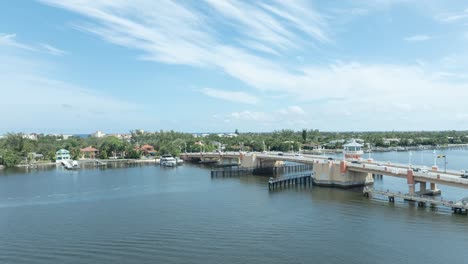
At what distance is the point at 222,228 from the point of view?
3231 cm

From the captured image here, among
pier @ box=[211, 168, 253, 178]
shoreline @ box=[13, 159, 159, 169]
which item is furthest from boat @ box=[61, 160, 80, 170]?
pier @ box=[211, 168, 253, 178]

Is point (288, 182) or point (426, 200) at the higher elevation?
point (426, 200)

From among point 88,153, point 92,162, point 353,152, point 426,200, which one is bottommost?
point 426,200

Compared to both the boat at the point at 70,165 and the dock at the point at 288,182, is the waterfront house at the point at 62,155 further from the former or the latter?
the dock at the point at 288,182

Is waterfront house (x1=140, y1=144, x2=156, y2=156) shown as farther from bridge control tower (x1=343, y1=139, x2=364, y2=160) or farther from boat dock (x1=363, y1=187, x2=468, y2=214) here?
boat dock (x1=363, y1=187, x2=468, y2=214)

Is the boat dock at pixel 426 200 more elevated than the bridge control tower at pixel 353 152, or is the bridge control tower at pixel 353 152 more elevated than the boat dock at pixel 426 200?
the bridge control tower at pixel 353 152

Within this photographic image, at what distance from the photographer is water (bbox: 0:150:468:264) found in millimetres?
26219

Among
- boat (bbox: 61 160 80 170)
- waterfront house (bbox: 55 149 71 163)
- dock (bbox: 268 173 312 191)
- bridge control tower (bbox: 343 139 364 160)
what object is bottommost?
dock (bbox: 268 173 312 191)

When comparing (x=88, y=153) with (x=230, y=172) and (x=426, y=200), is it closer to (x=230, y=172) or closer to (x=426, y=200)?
(x=230, y=172)

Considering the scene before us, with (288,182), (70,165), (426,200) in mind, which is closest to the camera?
(426,200)

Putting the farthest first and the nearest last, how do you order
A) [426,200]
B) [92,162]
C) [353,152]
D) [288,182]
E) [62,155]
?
1. [62,155]
2. [92,162]
3. [353,152]
4. [288,182]
5. [426,200]

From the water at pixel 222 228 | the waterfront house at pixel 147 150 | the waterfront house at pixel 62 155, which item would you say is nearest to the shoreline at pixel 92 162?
the waterfront house at pixel 62 155

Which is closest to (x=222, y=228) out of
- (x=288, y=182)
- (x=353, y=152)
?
(x=288, y=182)

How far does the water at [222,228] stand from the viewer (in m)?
26.2
